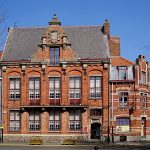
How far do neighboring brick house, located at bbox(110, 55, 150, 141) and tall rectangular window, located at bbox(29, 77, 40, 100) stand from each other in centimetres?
952

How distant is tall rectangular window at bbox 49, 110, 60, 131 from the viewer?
5794cm

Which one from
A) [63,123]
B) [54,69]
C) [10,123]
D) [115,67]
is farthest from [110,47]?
[10,123]

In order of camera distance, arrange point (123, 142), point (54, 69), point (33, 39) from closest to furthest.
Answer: point (123, 142) → point (54, 69) → point (33, 39)

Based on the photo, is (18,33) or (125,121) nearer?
(125,121)

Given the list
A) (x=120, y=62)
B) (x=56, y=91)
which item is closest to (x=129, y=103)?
(x=120, y=62)

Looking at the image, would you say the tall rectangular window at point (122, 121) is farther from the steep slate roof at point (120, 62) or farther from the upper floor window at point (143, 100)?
the steep slate roof at point (120, 62)

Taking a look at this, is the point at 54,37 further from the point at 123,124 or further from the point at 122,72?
the point at 123,124

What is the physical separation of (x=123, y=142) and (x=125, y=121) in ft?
10.8

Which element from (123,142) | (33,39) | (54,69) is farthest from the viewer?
(33,39)

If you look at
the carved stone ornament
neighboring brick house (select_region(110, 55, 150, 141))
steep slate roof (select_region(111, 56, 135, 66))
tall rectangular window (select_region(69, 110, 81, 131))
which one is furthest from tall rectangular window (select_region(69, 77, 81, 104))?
the carved stone ornament

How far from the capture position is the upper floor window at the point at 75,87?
58.2m

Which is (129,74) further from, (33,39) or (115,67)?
(33,39)

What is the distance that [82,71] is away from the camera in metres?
A: 58.3

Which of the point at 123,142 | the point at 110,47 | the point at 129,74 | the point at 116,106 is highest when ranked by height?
the point at 110,47
